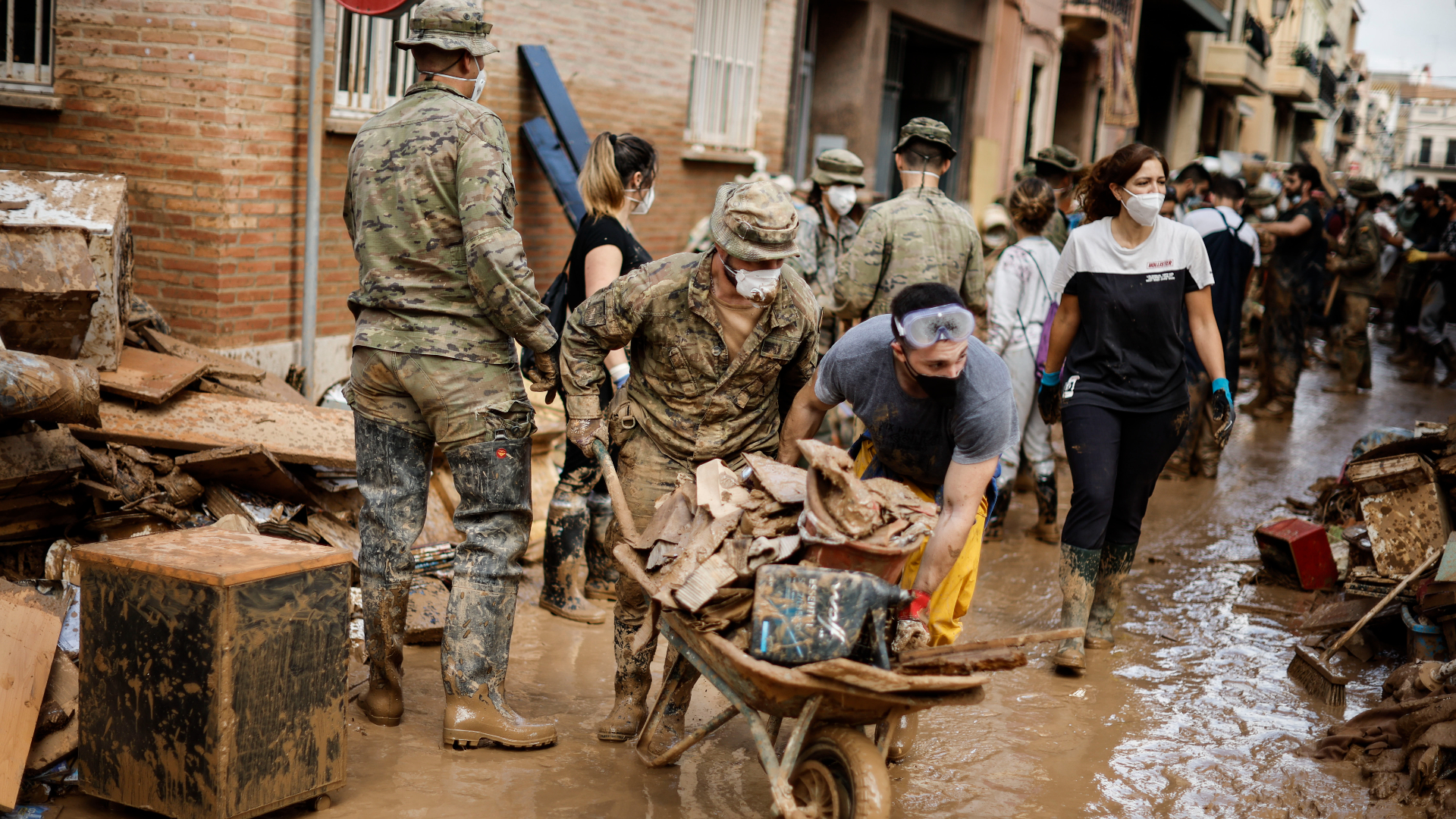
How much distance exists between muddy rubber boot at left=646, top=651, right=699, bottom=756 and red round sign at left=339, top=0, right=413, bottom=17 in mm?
3433

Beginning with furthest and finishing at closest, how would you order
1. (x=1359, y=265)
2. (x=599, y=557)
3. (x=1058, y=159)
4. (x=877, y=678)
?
(x=1359, y=265), (x=1058, y=159), (x=599, y=557), (x=877, y=678)

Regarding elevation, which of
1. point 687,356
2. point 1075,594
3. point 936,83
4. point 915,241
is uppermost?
point 936,83

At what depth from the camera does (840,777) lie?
10.2ft

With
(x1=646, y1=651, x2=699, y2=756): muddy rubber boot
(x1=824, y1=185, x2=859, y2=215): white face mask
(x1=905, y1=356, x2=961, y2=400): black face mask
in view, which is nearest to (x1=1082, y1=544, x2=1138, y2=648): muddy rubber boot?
(x1=905, y1=356, x2=961, y2=400): black face mask

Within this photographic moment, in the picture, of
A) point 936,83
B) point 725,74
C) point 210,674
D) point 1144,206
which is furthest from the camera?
point 936,83

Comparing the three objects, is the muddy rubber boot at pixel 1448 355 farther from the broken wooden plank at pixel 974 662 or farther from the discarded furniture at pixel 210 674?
the discarded furniture at pixel 210 674

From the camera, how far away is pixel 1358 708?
4.77 meters

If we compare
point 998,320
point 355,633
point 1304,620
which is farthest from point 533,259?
point 1304,620

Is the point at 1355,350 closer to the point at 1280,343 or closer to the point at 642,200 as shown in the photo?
the point at 1280,343

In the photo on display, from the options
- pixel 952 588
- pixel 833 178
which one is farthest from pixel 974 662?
pixel 833 178

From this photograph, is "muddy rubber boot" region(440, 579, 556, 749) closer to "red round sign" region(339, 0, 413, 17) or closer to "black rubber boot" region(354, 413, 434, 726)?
"black rubber boot" region(354, 413, 434, 726)

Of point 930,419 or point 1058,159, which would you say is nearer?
point 930,419

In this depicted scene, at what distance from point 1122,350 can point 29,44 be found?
593 centimetres

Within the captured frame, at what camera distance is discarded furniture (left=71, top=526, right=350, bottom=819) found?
3.04 metres
